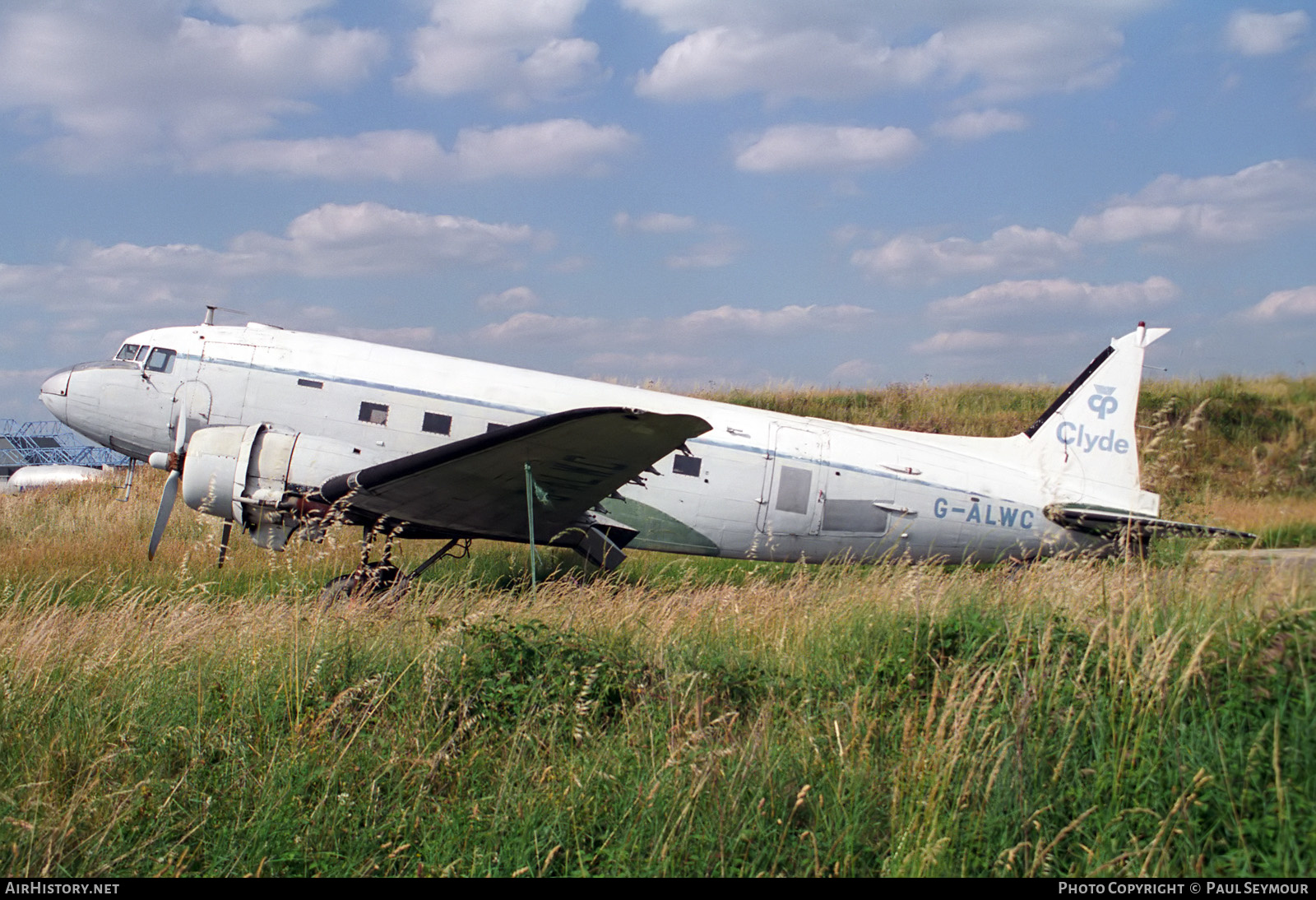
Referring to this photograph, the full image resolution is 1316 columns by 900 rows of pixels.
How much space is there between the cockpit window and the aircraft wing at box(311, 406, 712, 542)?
327 cm

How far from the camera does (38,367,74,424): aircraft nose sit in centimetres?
1018

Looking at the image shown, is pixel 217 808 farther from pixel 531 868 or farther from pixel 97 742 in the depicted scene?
pixel 531 868

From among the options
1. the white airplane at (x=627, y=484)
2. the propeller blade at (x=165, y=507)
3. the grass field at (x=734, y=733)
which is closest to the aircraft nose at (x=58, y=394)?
the white airplane at (x=627, y=484)

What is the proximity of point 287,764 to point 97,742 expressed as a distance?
3.44 feet

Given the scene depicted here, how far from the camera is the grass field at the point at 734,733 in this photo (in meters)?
2.95

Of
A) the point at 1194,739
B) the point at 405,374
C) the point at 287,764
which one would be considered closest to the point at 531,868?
the point at 287,764

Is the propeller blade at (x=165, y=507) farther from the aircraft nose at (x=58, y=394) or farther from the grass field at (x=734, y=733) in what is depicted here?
the grass field at (x=734, y=733)

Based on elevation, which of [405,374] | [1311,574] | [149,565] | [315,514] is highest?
[405,374]

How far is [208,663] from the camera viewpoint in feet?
15.3

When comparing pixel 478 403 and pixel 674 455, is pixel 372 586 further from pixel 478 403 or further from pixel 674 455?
pixel 674 455

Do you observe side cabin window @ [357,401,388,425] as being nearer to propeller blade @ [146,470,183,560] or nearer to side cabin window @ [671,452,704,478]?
propeller blade @ [146,470,183,560]

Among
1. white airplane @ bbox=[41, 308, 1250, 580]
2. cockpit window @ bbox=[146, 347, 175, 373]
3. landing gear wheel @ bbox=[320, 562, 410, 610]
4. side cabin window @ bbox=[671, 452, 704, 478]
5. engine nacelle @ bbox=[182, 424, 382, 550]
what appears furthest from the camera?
cockpit window @ bbox=[146, 347, 175, 373]

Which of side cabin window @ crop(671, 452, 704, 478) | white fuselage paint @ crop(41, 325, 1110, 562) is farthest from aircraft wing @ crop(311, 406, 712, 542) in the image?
side cabin window @ crop(671, 452, 704, 478)

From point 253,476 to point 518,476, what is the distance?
295 cm
